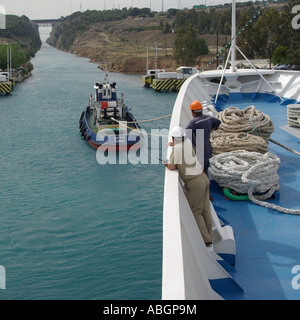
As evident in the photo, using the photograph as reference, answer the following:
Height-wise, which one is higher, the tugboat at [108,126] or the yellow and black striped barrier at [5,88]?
the yellow and black striped barrier at [5,88]

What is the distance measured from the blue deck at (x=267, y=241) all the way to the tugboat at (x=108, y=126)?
1166 centimetres

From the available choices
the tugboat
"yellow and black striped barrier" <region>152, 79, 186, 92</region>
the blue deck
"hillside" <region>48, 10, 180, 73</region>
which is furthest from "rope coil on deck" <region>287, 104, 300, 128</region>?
"hillside" <region>48, 10, 180, 73</region>

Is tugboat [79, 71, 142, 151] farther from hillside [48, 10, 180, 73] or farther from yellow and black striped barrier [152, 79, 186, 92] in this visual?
hillside [48, 10, 180, 73]

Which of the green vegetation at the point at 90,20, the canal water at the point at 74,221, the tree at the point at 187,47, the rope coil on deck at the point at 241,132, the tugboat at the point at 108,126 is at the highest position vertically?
the green vegetation at the point at 90,20

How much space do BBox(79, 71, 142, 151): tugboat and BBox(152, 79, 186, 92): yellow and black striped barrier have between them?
1875 centimetres

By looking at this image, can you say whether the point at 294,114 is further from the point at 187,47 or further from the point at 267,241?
the point at 187,47

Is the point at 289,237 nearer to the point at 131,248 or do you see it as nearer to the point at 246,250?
the point at 246,250

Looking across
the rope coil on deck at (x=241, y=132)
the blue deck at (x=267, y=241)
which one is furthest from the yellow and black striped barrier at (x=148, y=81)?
the blue deck at (x=267, y=241)

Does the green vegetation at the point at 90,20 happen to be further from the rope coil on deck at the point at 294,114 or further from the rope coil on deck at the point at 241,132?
the rope coil on deck at the point at 241,132

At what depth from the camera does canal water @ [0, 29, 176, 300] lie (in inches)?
364

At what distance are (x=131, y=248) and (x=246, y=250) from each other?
239 inches

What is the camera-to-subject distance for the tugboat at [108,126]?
19953 mm
